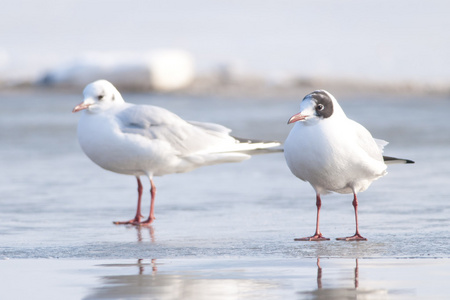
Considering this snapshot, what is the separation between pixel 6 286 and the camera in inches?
213

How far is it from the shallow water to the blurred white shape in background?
14350mm

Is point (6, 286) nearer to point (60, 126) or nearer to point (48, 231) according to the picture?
point (48, 231)

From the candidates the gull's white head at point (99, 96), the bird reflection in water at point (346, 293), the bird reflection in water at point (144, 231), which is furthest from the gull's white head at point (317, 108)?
the gull's white head at point (99, 96)

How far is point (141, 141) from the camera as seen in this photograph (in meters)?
8.49

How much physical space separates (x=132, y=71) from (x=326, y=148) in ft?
74.7

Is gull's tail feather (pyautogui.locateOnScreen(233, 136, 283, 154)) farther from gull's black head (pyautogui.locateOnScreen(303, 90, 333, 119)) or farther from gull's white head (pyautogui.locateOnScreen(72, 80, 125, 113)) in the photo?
gull's black head (pyautogui.locateOnScreen(303, 90, 333, 119))

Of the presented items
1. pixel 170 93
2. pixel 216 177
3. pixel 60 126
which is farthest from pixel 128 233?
pixel 170 93

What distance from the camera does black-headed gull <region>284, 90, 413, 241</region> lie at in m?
7.06

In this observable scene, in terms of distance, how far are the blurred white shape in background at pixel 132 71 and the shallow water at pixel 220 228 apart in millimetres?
14350

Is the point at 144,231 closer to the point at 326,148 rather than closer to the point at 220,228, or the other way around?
the point at 220,228

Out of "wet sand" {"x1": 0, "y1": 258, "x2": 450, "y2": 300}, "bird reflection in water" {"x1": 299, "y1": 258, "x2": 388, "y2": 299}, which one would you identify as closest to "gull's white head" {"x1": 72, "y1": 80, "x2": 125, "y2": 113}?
"wet sand" {"x1": 0, "y1": 258, "x2": 450, "y2": 300}

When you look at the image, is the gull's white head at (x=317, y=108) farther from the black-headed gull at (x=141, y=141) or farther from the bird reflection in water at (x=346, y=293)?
the bird reflection in water at (x=346, y=293)

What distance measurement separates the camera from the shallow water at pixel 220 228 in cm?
551

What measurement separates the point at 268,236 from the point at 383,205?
1.96 m
